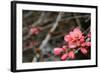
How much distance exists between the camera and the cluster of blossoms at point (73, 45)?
2.19 meters

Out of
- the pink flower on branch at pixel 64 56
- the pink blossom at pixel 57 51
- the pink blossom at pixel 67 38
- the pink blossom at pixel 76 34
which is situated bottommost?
the pink flower on branch at pixel 64 56

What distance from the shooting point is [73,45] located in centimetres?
223

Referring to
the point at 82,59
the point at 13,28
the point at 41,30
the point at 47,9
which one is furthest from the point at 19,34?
the point at 82,59

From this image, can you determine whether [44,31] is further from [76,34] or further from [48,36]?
[76,34]

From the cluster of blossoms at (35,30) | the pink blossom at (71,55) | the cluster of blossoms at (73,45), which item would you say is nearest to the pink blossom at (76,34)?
the cluster of blossoms at (73,45)

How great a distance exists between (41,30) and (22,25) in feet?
0.65

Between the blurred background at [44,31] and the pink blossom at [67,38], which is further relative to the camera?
the pink blossom at [67,38]

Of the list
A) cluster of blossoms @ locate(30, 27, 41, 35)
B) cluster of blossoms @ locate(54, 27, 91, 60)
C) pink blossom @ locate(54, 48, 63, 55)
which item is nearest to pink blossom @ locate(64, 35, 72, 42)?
cluster of blossoms @ locate(54, 27, 91, 60)

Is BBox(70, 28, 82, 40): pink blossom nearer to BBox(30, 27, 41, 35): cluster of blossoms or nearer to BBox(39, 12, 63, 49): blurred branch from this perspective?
BBox(39, 12, 63, 49): blurred branch

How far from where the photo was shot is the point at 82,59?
227 cm

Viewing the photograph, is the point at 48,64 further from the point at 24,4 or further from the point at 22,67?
the point at 24,4

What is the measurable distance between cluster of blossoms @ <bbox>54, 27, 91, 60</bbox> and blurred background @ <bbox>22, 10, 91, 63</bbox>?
41mm

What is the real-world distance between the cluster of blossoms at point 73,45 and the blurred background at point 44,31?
4 centimetres

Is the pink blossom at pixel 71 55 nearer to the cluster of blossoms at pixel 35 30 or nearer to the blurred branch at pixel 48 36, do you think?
the blurred branch at pixel 48 36
